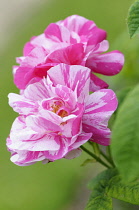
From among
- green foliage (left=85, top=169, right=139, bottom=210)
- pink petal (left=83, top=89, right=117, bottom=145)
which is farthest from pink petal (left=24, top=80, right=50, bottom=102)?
green foliage (left=85, top=169, right=139, bottom=210)

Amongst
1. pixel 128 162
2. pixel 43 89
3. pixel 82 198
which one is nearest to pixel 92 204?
pixel 43 89

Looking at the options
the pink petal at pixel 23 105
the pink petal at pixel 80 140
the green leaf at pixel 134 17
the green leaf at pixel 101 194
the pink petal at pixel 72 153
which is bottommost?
the green leaf at pixel 101 194

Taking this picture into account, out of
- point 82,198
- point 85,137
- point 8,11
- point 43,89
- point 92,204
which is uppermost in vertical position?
point 43,89

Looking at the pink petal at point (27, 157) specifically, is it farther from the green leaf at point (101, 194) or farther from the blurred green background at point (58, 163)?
the blurred green background at point (58, 163)

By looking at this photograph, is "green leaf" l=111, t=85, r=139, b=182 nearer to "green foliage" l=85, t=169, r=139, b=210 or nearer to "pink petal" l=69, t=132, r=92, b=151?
"pink petal" l=69, t=132, r=92, b=151

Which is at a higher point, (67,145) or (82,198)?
(67,145)

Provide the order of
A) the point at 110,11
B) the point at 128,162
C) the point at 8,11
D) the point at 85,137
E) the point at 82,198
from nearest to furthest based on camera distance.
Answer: the point at 128,162, the point at 85,137, the point at 82,198, the point at 110,11, the point at 8,11

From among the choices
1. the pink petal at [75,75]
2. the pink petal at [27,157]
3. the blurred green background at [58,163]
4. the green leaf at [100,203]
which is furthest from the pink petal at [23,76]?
the blurred green background at [58,163]

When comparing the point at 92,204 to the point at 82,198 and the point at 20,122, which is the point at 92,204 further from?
the point at 82,198
